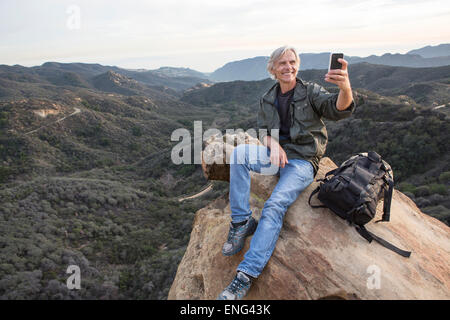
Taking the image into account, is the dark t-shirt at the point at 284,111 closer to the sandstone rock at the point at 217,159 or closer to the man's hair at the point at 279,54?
the man's hair at the point at 279,54

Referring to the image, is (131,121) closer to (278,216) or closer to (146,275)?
(146,275)

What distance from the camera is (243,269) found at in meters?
3.02

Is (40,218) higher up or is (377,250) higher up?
(377,250)

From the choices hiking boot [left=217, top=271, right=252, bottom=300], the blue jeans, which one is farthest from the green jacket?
hiking boot [left=217, top=271, right=252, bottom=300]

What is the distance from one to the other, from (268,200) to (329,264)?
3.49ft

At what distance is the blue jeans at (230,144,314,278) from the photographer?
10.1 ft

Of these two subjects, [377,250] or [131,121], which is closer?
[377,250]

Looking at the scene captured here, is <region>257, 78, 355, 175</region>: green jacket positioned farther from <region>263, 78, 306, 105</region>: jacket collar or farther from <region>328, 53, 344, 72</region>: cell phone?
<region>328, 53, 344, 72</region>: cell phone

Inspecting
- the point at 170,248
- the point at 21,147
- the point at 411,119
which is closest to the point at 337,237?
the point at 170,248

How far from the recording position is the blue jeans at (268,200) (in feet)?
10.1

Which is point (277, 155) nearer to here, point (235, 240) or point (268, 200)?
point (268, 200)

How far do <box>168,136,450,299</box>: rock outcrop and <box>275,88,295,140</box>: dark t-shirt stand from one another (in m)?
1.04

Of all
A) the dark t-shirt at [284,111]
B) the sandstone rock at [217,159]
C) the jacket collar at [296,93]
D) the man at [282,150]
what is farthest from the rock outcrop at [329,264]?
the jacket collar at [296,93]

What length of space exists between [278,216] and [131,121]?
63.5 m
